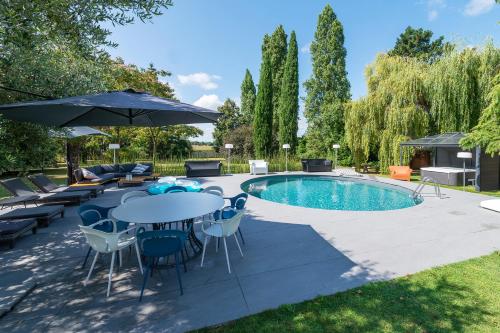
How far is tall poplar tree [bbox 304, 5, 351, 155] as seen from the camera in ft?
62.1

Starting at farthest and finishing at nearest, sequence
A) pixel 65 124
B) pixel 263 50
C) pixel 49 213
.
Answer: pixel 263 50, pixel 49 213, pixel 65 124

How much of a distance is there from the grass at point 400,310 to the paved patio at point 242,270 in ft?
0.62

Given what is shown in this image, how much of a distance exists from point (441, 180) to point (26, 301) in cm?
1303

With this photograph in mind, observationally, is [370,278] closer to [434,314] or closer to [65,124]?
[434,314]

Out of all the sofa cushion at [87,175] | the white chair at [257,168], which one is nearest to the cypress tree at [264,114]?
the white chair at [257,168]

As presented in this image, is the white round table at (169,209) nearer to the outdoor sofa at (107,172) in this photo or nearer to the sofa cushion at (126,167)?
the outdoor sofa at (107,172)

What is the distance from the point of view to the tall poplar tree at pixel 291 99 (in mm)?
19984

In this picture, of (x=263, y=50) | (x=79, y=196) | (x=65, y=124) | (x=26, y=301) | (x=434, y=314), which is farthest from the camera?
(x=263, y=50)

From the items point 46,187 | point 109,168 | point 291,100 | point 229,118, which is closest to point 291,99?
point 291,100

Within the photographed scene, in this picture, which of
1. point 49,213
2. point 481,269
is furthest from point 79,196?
point 481,269

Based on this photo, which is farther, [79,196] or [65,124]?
[79,196]

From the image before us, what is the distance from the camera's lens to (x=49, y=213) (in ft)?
16.6

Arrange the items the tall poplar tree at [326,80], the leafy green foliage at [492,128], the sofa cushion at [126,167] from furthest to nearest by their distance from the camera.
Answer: the tall poplar tree at [326,80] → the sofa cushion at [126,167] → the leafy green foliage at [492,128]

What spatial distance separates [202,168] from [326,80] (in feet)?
41.0
